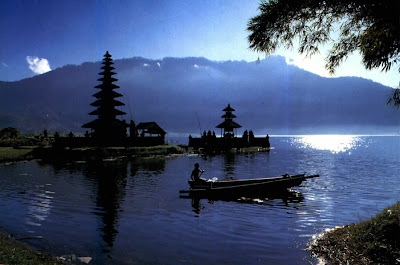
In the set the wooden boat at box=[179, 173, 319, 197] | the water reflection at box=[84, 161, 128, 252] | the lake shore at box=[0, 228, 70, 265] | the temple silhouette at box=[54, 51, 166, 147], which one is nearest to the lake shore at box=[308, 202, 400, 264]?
the water reflection at box=[84, 161, 128, 252]

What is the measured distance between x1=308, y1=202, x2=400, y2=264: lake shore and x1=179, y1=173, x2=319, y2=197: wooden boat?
9725mm

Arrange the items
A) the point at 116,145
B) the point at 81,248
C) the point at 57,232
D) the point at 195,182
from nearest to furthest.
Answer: the point at 81,248 < the point at 57,232 < the point at 195,182 < the point at 116,145

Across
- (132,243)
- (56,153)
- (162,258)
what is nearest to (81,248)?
(132,243)

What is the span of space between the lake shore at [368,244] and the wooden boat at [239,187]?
31.9ft

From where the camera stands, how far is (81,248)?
10234 mm

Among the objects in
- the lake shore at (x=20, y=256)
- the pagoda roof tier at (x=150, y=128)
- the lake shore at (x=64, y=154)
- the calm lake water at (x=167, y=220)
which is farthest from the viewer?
the pagoda roof tier at (x=150, y=128)

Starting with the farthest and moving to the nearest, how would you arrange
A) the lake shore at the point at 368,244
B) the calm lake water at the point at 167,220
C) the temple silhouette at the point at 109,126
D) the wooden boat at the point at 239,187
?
the temple silhouette at the point at 109,126 → the wooden boat at the point at 239,187 → the calm lake water at the point at 167,220 → the lake shore at the point at 368,244

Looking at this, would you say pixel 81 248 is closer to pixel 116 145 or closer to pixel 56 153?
pixel 56 153

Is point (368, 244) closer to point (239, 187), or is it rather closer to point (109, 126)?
point (239, 187)

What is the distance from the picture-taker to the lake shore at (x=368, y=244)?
7.67m

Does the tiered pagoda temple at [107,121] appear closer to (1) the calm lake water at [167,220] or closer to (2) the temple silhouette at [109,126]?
(2) the temple silhouette at [109,126]

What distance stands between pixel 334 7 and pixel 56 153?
4312cm

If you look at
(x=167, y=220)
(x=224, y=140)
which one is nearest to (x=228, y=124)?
(x=224, y=140)

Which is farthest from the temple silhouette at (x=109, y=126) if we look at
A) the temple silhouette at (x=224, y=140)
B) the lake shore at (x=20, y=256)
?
the lake shore at (x=20, y=256)
